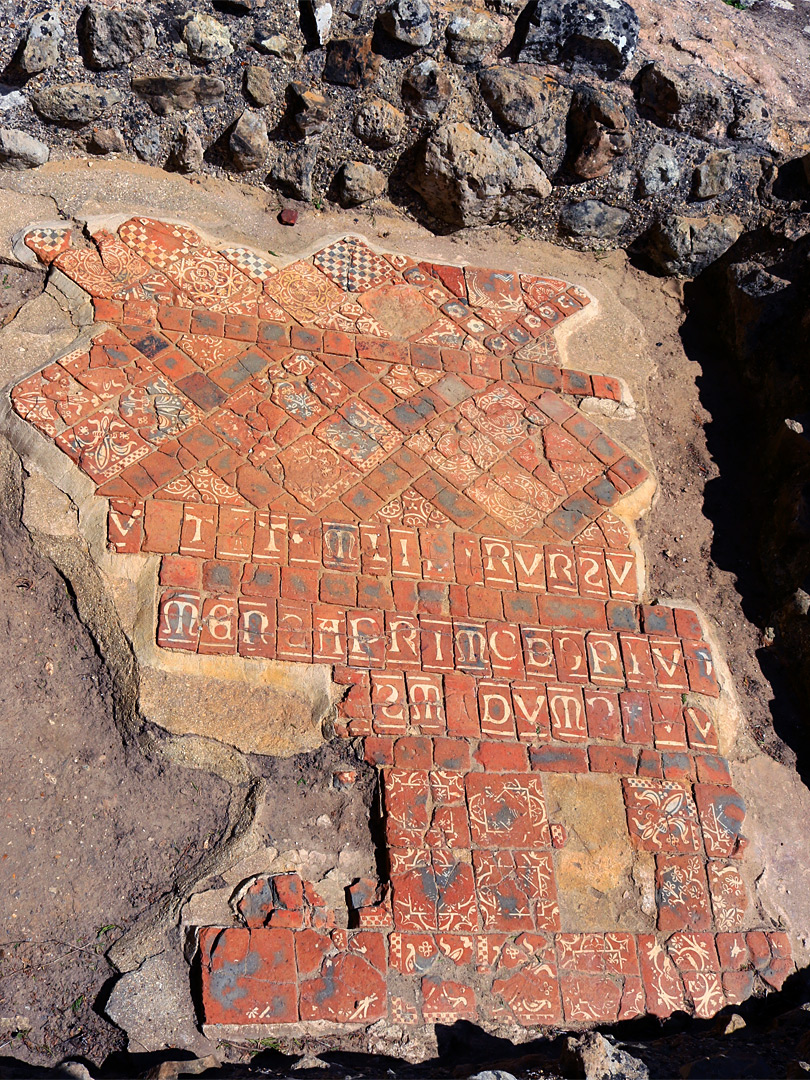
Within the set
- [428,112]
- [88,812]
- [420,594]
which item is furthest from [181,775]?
[428,112]

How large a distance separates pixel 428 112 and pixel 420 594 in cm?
321

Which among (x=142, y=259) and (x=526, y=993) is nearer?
(x=526, y=993)

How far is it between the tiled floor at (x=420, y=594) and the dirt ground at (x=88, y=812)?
224 millimetres

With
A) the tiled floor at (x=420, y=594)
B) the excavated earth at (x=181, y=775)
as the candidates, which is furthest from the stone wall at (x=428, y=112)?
the tiled floor at (x=420, y=594)

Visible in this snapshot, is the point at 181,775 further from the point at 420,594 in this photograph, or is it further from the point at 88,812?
the point at 420,594

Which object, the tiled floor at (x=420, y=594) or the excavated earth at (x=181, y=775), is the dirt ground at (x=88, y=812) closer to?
the excavated earth at (x=181, y=775)

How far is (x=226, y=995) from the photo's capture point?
339cm

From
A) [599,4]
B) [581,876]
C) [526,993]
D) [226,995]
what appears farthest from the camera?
[599,4]

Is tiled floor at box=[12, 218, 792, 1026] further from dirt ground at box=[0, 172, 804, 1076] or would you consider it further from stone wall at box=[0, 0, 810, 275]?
stone wall at box=[0, 0, 810, 275]

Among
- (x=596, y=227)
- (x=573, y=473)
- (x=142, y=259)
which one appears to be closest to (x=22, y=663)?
(x=142, y=259)

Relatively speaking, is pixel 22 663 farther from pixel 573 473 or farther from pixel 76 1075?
pixel 573 473

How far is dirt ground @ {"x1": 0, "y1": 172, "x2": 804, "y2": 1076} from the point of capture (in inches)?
133

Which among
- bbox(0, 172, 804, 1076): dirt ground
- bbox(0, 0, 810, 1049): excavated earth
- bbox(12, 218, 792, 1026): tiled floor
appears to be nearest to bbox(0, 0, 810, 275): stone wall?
bbox(0, 0, 810, 1049): excavated earth

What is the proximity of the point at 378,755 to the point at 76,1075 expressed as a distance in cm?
158
